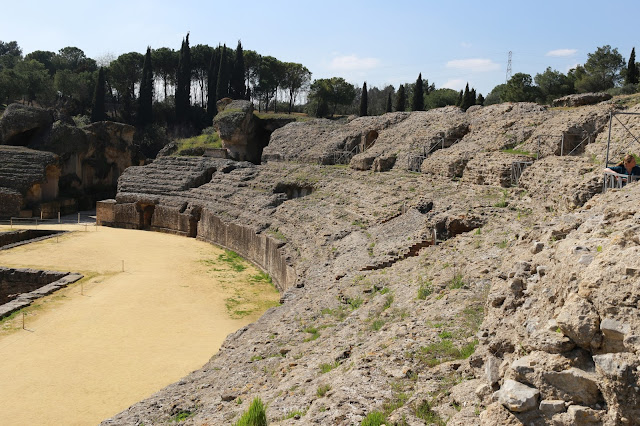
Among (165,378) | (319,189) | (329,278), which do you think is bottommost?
(165,378)

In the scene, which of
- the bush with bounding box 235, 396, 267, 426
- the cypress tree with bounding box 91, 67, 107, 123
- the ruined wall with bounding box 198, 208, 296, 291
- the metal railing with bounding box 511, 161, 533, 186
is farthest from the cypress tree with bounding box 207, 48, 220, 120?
the bush with bounding box 235, 396, 267, 426

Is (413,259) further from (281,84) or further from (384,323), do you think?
(281,84)

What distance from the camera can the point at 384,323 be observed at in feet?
24.7

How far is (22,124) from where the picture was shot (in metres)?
33.5

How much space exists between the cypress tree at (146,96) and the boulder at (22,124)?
48.6 ft

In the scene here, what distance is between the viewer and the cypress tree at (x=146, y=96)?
49094mm

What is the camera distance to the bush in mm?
5324

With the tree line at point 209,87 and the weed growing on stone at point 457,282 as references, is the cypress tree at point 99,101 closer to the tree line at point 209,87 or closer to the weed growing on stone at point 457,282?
the tree line at point 209,87

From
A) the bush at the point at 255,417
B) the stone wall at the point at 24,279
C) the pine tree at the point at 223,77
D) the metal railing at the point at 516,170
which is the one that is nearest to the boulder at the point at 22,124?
the pine tree at the point at 223,77

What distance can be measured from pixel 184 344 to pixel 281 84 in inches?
1924

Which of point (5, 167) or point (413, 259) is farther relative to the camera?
point (5, 167)

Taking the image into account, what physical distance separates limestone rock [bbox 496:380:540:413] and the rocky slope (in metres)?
0.01

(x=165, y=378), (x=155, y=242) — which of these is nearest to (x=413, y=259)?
(x=165, y=378)

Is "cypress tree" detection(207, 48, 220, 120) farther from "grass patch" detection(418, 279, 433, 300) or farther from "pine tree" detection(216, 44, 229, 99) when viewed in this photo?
"grass patch" detection(418, 279, 433, 300)
